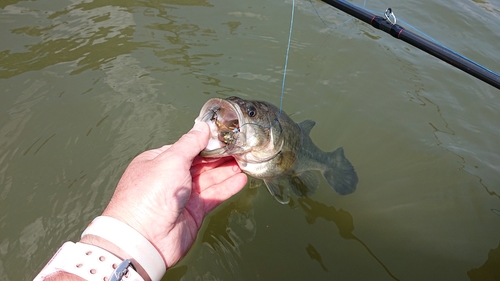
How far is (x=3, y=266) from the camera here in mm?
2979

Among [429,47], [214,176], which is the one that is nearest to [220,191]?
[214,176]

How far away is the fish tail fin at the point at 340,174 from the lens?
3.40 metres

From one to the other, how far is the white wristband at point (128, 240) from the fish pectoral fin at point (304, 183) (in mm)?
1707

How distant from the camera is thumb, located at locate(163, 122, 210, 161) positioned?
2197 mm

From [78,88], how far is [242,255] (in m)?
3.34

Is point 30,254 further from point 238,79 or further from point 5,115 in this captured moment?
point 238,79

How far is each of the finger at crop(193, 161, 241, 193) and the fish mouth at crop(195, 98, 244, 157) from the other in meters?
0.51

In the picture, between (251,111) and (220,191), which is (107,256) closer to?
(220,191)

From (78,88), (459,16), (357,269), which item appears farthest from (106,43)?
(459,16)

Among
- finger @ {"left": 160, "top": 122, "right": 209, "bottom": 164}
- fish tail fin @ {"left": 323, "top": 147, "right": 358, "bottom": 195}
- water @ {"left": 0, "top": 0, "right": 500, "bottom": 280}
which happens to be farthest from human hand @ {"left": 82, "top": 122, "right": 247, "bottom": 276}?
fish tail fin @ {"left": 323, "top": 147, "right": 358, "bottom": 195}

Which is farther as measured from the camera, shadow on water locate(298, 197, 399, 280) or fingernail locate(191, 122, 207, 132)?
shadow on water locate(298, 197, 399, 280)

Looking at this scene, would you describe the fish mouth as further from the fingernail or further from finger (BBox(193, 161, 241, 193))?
finger (BBox(193, 161, 241, 193))

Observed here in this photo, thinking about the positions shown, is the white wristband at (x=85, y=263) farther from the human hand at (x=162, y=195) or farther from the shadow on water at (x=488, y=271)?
the shadow on water at (x=488, y=271)

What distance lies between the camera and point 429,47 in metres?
2.77
